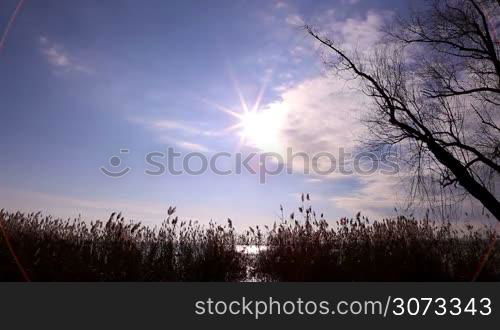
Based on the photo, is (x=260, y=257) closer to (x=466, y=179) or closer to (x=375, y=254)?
(x=375, y=254)

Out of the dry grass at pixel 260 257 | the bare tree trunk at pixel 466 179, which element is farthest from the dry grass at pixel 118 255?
the bare tree trunk at pixel 466 179

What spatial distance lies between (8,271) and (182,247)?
3.67 meters

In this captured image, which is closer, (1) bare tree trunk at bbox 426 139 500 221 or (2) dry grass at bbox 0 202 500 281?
(2) dry grass at bbox 0 202 500 281

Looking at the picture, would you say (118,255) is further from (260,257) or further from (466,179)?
(466,179)

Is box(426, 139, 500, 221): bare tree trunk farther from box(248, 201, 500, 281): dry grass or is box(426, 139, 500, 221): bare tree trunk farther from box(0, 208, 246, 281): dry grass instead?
box(0, 208, 246, 281): dry grass

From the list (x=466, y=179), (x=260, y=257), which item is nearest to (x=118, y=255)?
(x=260, y=257)

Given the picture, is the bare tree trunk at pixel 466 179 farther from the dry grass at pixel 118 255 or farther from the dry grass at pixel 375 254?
the dry grass at pixel 118 255

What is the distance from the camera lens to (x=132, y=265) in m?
8.18

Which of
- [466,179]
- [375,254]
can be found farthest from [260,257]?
[466,179]

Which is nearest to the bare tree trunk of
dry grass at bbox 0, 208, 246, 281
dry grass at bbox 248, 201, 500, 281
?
dry grass at bbox 248, 201, 500, 281

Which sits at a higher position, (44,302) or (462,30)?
(462,30)

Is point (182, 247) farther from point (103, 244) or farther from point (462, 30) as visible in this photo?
point (462, 30)

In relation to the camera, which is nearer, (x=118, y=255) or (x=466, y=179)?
(x=118, y=255)

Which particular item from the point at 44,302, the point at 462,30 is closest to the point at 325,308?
the point at 44,302
